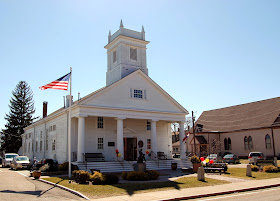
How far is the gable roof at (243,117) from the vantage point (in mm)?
45375

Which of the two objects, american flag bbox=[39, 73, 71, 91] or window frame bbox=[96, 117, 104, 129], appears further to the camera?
window frame bbox=[96, 117, 104, 129]

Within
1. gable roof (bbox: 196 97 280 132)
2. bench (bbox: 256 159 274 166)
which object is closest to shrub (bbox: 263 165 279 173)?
bench (bbox: 256 159 274 166)

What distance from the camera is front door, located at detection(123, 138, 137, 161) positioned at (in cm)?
3019

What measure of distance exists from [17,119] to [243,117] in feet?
164

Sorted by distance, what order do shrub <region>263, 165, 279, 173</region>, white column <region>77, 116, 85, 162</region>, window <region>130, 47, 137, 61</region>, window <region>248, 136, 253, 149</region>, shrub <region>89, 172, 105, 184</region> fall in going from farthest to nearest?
1. window <region>248, 136, 253, 149</region>
2. window <region>130, 47, 137, 61</region>
3. white column <region>77, 116, 85, 162</region>
4. shrub <region>263, 165, 279, 173</region>
5. shrub <region>89, 172, 105, 184</region>

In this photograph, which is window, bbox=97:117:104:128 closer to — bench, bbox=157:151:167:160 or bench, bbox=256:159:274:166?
bench, bbox=157:151:167:160

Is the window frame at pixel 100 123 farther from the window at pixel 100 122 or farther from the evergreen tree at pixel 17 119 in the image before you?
the evergreen tree at pixel 17 119

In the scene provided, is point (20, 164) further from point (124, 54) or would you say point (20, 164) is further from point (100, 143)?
point (124, 54)

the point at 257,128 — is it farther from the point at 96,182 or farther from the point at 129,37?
the point at 96,182

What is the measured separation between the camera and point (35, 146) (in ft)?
128

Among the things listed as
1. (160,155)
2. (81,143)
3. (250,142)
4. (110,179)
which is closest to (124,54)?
(81,143)

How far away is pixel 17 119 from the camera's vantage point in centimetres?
6525

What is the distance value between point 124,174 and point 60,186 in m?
4.86

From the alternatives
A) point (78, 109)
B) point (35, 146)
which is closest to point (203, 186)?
point (78, 109)
